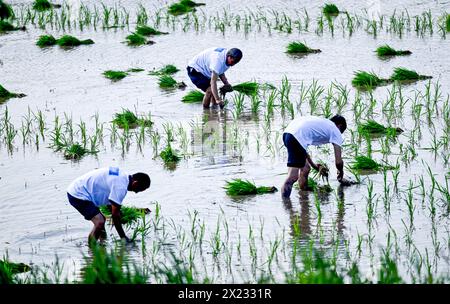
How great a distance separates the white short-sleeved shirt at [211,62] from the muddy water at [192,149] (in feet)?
1.98

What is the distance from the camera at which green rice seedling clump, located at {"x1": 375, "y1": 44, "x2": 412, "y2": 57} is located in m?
16.1

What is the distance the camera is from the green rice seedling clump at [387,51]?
16109 mm

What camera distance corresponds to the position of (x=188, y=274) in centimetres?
634

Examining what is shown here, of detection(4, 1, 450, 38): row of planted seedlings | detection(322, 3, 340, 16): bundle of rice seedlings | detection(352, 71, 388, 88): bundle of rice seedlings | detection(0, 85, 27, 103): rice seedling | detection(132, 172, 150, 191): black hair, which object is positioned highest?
detection(322, 3, 340, 16): bundle of rice seedlings

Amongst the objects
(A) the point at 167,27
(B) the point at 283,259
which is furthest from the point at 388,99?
(A) the point at 167,27

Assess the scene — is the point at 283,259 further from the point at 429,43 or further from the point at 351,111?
the point at 429,43

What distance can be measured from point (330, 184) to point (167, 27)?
10.3 m

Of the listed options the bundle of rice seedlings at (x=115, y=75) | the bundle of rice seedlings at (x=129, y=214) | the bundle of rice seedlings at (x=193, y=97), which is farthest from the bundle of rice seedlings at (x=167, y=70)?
the bundle of rice seedlings at (x=129, y=214)

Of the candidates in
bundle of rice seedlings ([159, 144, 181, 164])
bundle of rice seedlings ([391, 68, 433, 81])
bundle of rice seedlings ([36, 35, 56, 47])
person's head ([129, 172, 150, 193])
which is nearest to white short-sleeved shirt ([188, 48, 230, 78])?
bundle of rice seedlings ([159, 144, 181, 164])

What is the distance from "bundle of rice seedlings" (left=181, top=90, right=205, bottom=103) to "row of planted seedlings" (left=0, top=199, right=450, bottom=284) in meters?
4.62

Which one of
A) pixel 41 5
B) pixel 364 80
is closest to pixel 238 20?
pixel 41 5

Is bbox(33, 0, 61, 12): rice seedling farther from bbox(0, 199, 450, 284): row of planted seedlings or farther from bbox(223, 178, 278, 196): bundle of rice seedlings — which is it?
bbox(0, 199, 450, 284): row of planted seedlings

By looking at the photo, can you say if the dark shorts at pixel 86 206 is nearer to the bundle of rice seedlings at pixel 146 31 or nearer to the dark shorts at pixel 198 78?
the dark shorts at pixel 198 78

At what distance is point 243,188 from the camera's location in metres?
9.72
